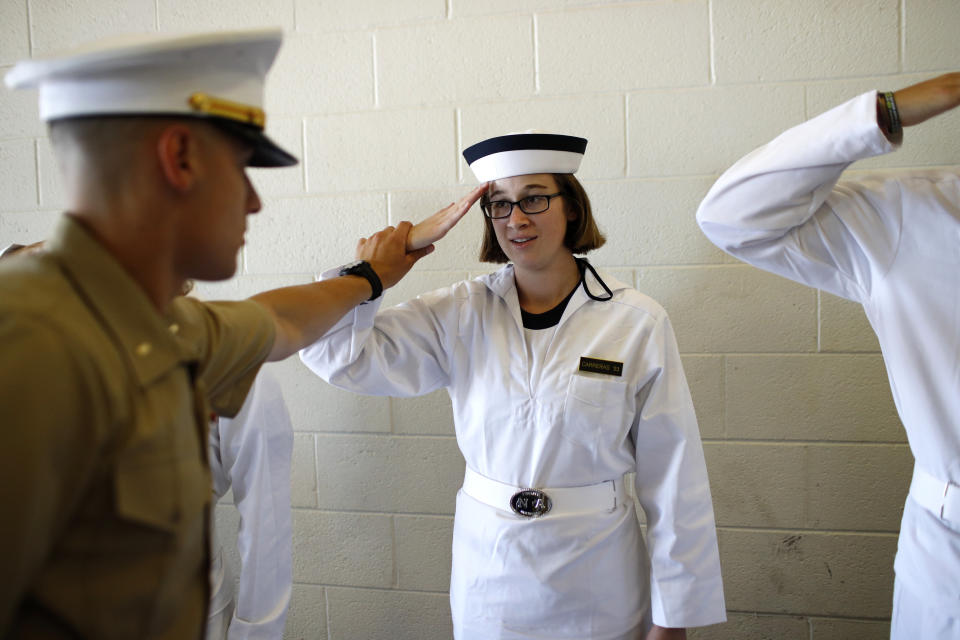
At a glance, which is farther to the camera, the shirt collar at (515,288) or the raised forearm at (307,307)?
the shirt collar at (515,288)

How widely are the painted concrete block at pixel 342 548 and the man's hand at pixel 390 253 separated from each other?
1035 millimetres

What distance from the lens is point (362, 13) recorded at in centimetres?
229

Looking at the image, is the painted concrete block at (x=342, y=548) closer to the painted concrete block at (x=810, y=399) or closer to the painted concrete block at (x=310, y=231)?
the painted concrete block at (x=310, y=231)

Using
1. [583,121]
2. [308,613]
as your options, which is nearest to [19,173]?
[308,613]

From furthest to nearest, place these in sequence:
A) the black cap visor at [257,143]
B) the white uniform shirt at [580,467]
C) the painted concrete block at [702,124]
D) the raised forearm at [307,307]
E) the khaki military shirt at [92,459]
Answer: the painted concrete block at [702,124]
the white uniform shirt at [580,467]
the raised forearm at [307,307]
the black cap visor at [257,143]
the khaki military shirt at [92,459]

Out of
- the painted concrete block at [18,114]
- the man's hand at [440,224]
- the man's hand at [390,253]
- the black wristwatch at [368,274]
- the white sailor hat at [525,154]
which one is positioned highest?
the painted concrete block at [18,114]

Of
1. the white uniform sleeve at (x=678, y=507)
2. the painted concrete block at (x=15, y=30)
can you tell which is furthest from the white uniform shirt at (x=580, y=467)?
the painted concrete block at (x=15, y=30)

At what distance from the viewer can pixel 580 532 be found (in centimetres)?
→ 162

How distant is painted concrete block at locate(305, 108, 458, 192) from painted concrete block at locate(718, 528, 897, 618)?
1491 mm

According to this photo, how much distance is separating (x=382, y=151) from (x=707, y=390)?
130 centimetres

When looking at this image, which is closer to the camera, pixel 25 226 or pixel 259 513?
pixel 259 513

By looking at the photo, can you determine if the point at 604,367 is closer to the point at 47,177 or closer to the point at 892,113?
the point at 892,113

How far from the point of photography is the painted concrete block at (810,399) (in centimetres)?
210

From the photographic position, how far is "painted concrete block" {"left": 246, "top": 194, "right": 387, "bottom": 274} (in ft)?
7.68
